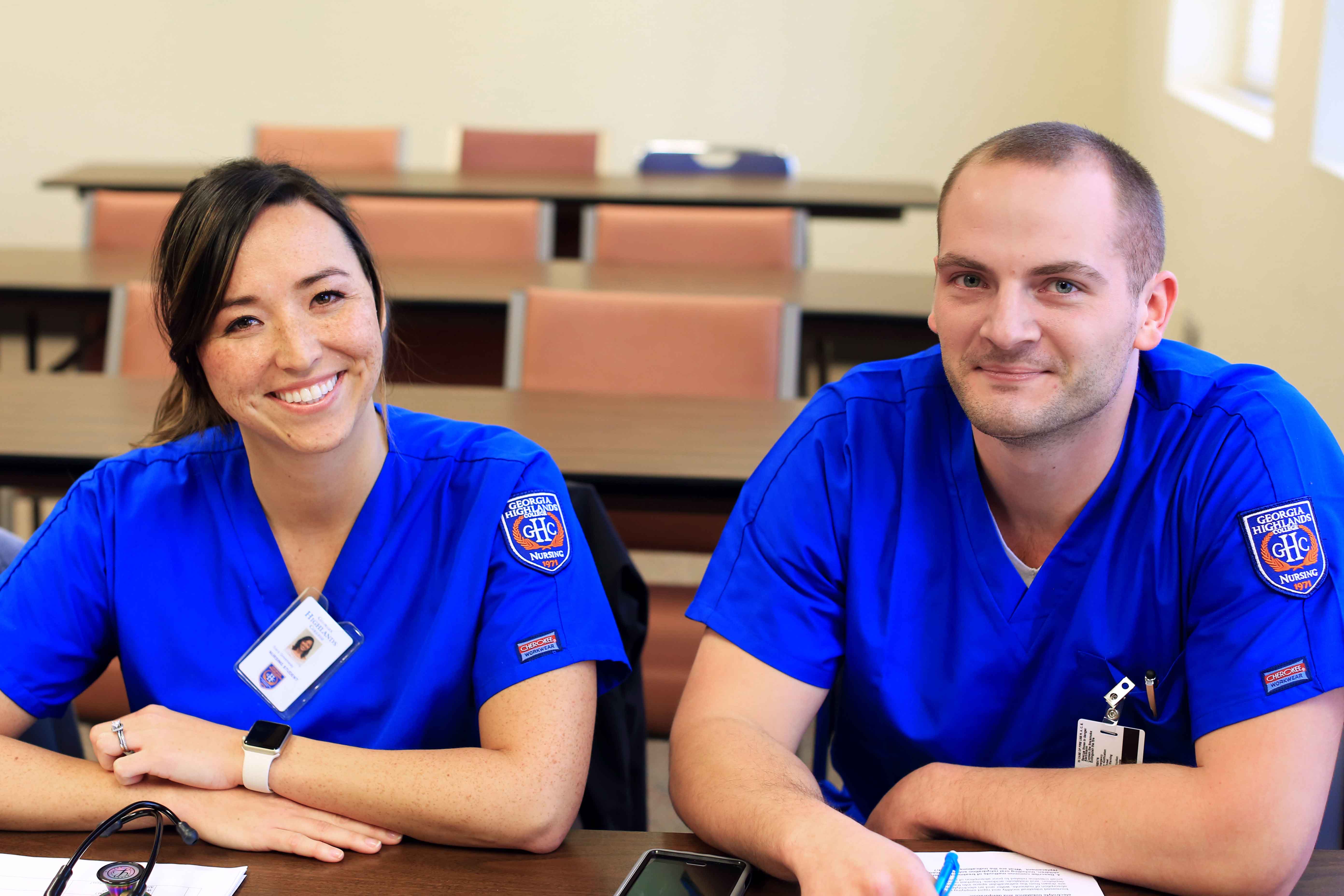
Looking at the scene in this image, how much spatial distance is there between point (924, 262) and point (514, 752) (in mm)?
5296

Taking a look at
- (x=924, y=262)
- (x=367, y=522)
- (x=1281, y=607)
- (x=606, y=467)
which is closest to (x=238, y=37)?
(x=924, y=262)

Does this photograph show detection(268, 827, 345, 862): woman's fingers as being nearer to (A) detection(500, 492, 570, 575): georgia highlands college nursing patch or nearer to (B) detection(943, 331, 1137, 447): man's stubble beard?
(A) detection(500, 492, 570, 575): georgia highlands college nursing patch

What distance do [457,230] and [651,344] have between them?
45.5 inches

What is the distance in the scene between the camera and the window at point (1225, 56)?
13.9ft

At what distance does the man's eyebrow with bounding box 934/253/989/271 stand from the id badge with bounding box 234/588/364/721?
0.73 m

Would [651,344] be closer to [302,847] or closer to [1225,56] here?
[302,847]

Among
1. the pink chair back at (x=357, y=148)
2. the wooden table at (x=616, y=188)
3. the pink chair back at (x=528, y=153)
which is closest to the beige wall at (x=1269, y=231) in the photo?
the wooden table at (x=616, y=188)

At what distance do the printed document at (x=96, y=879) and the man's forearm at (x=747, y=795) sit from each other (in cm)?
41

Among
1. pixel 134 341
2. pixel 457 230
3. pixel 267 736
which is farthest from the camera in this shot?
pixel 457 230

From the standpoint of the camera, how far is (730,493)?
2.01 m

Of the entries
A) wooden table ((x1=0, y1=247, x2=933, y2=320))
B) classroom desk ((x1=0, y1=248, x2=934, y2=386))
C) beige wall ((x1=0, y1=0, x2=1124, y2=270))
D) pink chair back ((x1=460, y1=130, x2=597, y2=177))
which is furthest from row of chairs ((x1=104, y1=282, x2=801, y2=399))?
beige wall ((x1=0, y1=0, x2=1124, y2=270))

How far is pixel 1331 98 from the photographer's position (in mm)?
3143

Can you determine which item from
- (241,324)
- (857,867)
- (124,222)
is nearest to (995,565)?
(857,867)

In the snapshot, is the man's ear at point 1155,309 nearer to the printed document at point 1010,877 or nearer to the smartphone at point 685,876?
the printed document at point 1010,877
